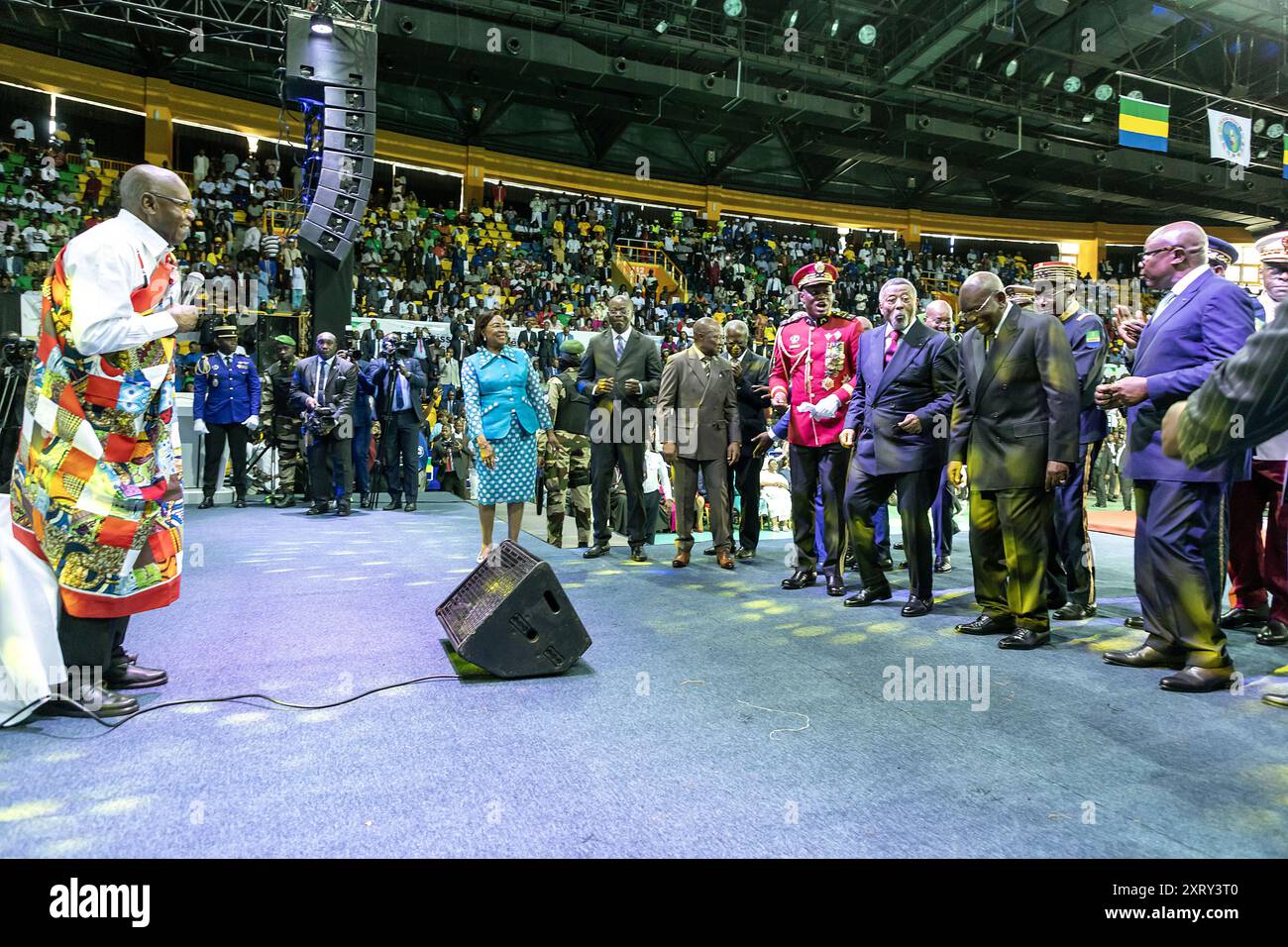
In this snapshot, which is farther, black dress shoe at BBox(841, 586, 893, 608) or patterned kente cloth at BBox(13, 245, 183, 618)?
black dress shoe at BBox(841, 586, 893, 608)

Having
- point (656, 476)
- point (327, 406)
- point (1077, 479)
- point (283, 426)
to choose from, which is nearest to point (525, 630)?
point (1077, 479)

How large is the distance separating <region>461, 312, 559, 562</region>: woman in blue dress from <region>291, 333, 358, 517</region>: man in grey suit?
137 inches

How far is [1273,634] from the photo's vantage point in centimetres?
387

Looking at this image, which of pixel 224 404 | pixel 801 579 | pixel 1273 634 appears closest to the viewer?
pixel 1273 634

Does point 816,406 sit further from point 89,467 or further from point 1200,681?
point 89,467

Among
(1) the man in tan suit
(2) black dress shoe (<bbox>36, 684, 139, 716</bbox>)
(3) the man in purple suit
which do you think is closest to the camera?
(2) black dress shoe (<bbox>36, 684, 139, 716</bbox>)

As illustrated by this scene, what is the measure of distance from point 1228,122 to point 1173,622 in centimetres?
1391

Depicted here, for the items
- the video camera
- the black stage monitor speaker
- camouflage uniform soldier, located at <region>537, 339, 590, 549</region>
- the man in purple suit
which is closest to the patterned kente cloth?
the black stage monitor speaker

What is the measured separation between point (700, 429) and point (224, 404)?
5650mm

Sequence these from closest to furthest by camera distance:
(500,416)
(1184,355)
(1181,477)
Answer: (1181,477) < (1184,355) < (500,416)

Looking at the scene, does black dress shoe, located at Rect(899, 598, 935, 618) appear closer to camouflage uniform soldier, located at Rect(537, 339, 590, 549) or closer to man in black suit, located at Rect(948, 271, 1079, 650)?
man in black suit, located at Rect(948, 271, 1079, 650)

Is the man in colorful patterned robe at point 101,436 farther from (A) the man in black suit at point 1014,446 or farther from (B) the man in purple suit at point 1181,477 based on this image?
(B) the man in purple suit at point 1181,477

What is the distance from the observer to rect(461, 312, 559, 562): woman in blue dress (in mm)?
5191
